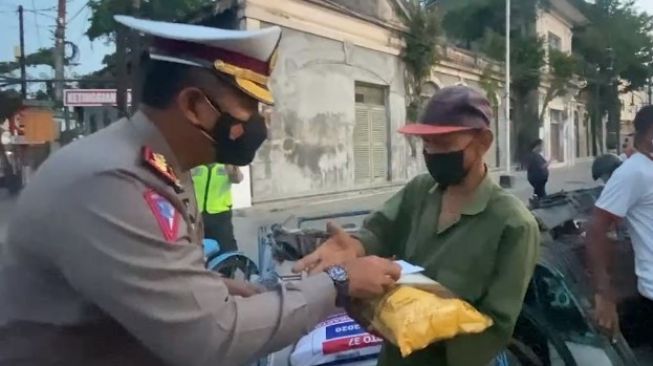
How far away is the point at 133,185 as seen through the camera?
4.41 ft

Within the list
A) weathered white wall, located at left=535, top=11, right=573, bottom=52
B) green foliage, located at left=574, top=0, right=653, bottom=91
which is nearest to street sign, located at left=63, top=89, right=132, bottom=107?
weathered white wall, located at left=535, top=11, right=573, bottom=52

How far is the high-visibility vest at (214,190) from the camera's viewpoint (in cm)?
643

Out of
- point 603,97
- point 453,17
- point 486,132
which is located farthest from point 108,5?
point 603,97

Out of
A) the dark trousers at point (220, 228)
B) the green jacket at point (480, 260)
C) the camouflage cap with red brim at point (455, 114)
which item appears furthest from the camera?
the dark trousers at point (220, 228)

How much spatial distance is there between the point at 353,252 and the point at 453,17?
32.1 metres

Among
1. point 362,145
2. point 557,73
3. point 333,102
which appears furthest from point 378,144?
point 557,73

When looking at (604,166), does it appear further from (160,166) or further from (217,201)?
(160,166)

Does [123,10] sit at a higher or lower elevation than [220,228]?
higher

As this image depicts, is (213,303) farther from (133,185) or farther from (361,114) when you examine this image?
(361,114)

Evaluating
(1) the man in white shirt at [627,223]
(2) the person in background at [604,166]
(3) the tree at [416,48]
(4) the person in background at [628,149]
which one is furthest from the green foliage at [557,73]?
(1) the man in white shirt at [627,223]

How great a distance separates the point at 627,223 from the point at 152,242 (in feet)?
9.18

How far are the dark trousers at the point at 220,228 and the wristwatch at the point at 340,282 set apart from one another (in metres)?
4.94

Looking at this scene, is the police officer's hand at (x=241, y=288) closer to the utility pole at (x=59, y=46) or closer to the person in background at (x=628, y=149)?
the person in background at (x=628, y=149)

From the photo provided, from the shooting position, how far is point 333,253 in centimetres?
222
